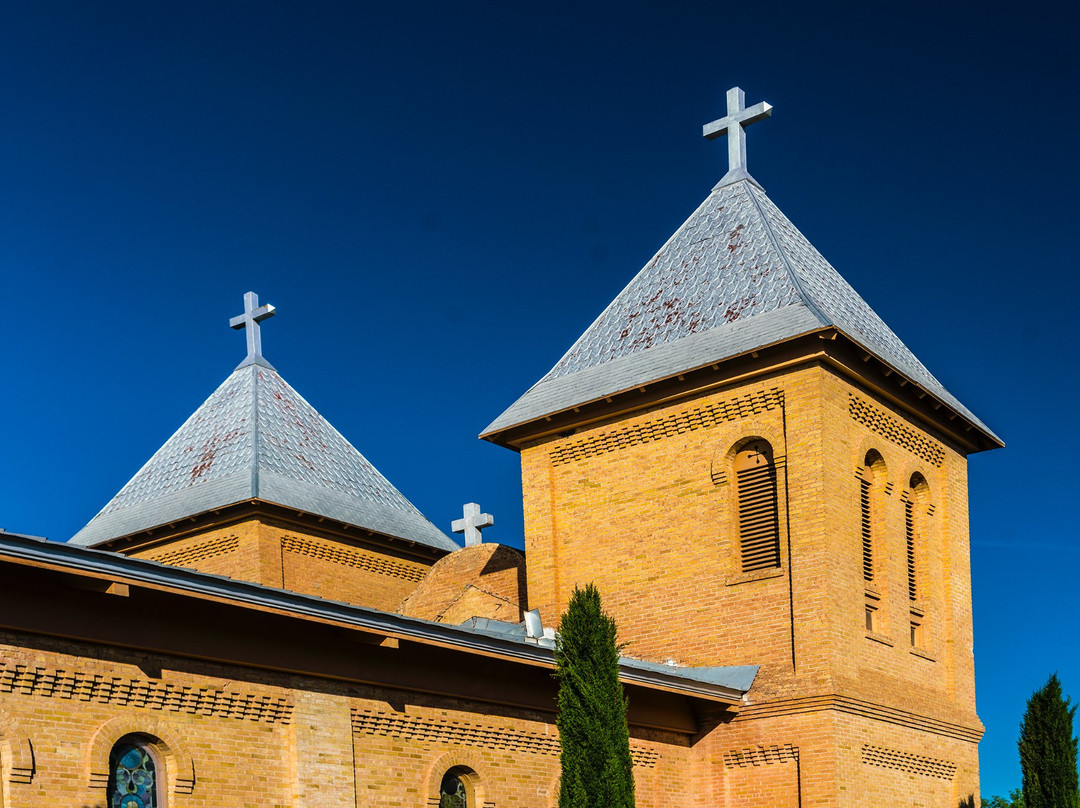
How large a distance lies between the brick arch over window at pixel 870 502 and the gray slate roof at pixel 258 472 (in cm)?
997

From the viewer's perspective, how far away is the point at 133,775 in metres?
11.9

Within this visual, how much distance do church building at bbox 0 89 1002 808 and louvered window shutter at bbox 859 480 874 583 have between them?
61 mm

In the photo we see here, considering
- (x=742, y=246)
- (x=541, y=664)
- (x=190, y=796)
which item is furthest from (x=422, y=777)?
(x=742, y=246)

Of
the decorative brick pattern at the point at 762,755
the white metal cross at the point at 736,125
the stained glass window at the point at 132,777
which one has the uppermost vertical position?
the white metal cross at the point at 736,125

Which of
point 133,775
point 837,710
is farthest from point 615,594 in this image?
point 133,775

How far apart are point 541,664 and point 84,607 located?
5280 mm

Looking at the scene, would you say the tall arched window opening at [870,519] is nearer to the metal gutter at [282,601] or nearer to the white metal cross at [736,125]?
the metal gutter at [282,601]

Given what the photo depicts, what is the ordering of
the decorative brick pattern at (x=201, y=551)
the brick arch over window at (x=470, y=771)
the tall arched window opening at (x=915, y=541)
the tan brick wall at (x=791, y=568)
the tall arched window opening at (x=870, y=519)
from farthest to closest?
the decorative brick pattern at (x=201, y=551), the tall arched window opening at (x=915, y=541), the tall arched window opening at (x=870, y=519), the tan brick wall at (x=791, y=568), the brick arch over window at (x=470, y=771)

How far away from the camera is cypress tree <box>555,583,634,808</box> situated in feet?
44.1

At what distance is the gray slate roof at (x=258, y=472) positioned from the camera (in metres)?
24.6

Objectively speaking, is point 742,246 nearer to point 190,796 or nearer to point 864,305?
point 864,305

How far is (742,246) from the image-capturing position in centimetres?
2138

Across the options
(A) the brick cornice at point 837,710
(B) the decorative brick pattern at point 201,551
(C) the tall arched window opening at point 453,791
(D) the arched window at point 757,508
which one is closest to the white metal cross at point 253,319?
(B) the decorative brick pattern at point 201,551

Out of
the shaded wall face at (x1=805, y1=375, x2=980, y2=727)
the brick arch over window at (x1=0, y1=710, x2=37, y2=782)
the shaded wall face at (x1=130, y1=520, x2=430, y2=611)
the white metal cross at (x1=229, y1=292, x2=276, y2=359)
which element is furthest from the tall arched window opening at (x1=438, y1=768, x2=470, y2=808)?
the white metal cross at (x1=229, y1=292, x2=276, y2=359)
